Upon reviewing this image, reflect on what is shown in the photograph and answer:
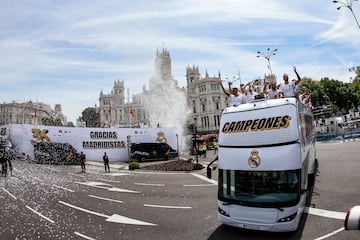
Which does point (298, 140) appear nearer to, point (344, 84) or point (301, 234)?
point (301, 234)

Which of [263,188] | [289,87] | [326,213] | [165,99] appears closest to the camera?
[263,188]

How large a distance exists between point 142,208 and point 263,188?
19.6 feet

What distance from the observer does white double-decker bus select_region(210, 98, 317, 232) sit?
21.6 feet

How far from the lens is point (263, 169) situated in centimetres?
692

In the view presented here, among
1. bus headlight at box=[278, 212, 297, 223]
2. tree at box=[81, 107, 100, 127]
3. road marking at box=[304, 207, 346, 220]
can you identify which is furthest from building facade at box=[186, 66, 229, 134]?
bus headlight at box=[278, 212, 297, 223]

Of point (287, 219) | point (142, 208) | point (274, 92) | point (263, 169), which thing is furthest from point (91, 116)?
point (287, 219)

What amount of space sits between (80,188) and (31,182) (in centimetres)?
408

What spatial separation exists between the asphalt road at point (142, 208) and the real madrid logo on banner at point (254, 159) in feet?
6.79

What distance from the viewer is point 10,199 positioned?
12773 millimetres

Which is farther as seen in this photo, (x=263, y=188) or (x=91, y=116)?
(x=91, y=116)

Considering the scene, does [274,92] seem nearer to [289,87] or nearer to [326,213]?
[289,87]

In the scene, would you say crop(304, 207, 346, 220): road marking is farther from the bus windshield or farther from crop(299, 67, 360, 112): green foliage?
crop(299, 67, 360, 112): green foliage

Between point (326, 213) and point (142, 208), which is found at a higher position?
point (326, 213)

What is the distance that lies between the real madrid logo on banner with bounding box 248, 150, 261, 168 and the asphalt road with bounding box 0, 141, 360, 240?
81.4 inches
